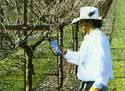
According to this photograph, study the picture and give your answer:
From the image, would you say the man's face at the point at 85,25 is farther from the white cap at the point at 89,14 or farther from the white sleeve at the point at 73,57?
the white sleeve at the point at 73,57

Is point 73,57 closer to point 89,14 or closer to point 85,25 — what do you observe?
point 85,25

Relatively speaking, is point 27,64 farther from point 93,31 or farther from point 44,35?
point 93,31

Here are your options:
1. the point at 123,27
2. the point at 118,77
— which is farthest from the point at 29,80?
the point at 123,27

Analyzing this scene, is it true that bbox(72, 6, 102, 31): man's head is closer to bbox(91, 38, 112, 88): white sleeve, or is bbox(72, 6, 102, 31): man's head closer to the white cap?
the white cap

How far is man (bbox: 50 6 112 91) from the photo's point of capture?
7.60 meters

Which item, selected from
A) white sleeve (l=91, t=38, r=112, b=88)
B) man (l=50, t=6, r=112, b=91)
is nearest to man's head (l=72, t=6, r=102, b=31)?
man (l=50, t=6, r=112, b=91)

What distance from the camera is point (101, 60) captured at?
299 inches

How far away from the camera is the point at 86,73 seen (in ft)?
26.1

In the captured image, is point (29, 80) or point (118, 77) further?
point (118, 77)

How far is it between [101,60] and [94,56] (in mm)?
133

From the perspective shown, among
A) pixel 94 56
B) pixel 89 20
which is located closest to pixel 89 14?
pixel 89 20

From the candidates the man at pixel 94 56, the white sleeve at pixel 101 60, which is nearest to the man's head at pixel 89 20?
the man at pixel 94 56

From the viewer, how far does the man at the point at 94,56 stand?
7598 millimetres

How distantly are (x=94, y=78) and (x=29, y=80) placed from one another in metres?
2.47
